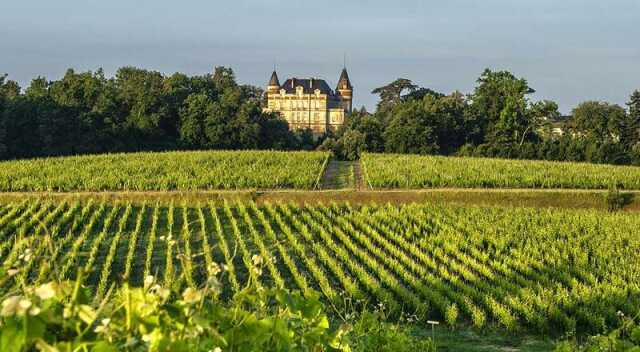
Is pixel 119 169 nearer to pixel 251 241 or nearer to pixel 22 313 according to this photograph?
pixel 251 241

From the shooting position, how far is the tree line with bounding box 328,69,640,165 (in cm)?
4384

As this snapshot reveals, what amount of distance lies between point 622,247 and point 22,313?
17858 millimetres

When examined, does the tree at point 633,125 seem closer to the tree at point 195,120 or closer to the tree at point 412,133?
the tree at point 412,133

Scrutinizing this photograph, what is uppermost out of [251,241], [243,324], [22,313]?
[22,313]

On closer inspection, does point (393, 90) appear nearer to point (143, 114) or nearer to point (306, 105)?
point (306, 105)

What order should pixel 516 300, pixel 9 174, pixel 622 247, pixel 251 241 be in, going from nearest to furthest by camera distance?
pixel 516 300
pixel 622 247
pixel 251 241
pixel 9 174

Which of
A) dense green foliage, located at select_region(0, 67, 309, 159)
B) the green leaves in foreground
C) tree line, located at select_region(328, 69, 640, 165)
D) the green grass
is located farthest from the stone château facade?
the green leaves in foreground

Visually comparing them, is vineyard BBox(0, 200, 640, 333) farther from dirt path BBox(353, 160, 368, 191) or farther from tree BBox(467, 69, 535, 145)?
tree BBox(467, 69, 535, 145)

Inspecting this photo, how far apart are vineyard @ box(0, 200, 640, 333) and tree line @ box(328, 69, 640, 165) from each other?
21521 millimetres

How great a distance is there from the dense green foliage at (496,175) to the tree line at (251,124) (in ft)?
35.7

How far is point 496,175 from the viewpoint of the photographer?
29047 millimetres

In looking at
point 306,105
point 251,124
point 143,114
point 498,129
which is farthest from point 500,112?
point 306,105

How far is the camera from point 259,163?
34.3 metres

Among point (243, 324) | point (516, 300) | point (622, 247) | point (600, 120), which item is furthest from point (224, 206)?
point (600, 120)
